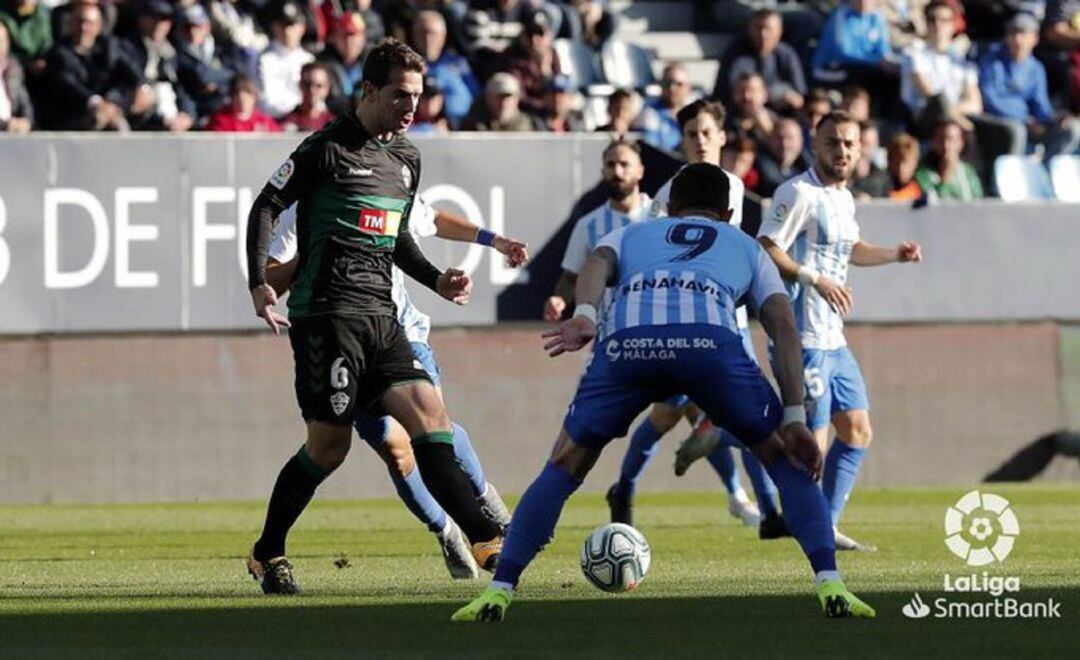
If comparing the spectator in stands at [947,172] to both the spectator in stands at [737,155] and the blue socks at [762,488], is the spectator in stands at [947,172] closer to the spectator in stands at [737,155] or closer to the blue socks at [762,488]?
the spectator in stands at [737,155]

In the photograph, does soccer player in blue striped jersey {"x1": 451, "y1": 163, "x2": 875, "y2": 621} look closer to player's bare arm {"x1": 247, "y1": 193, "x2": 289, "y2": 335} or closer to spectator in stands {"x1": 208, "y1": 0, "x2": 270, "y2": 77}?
player's bare arm {"x1": 247, "y1": 193, "x2": 289, "y2": 335}

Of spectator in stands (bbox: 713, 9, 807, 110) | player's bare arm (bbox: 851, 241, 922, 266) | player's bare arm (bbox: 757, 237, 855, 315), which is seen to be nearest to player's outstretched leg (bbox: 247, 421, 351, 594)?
player's bare arm (bbox: 757, 237, 855, 315)

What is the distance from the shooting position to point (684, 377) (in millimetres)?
9141

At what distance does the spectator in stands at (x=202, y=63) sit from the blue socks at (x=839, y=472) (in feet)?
26.7

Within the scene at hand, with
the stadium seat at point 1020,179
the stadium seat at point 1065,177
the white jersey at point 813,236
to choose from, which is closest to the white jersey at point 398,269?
the white jersey at point 813,236

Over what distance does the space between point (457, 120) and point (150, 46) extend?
8.47ft

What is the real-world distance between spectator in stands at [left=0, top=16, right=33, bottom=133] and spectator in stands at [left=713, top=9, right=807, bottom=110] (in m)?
6.19

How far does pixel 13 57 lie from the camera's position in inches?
781

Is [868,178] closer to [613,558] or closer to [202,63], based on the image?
[202,63]

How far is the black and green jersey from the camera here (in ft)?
34.3

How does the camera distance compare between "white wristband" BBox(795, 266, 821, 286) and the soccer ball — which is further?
"white wristband" BBox(795, 266, 821, 286)

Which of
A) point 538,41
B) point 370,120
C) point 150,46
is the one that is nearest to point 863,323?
point 538,41

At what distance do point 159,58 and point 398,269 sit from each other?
915cm

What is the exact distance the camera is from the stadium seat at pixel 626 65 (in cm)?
2317
